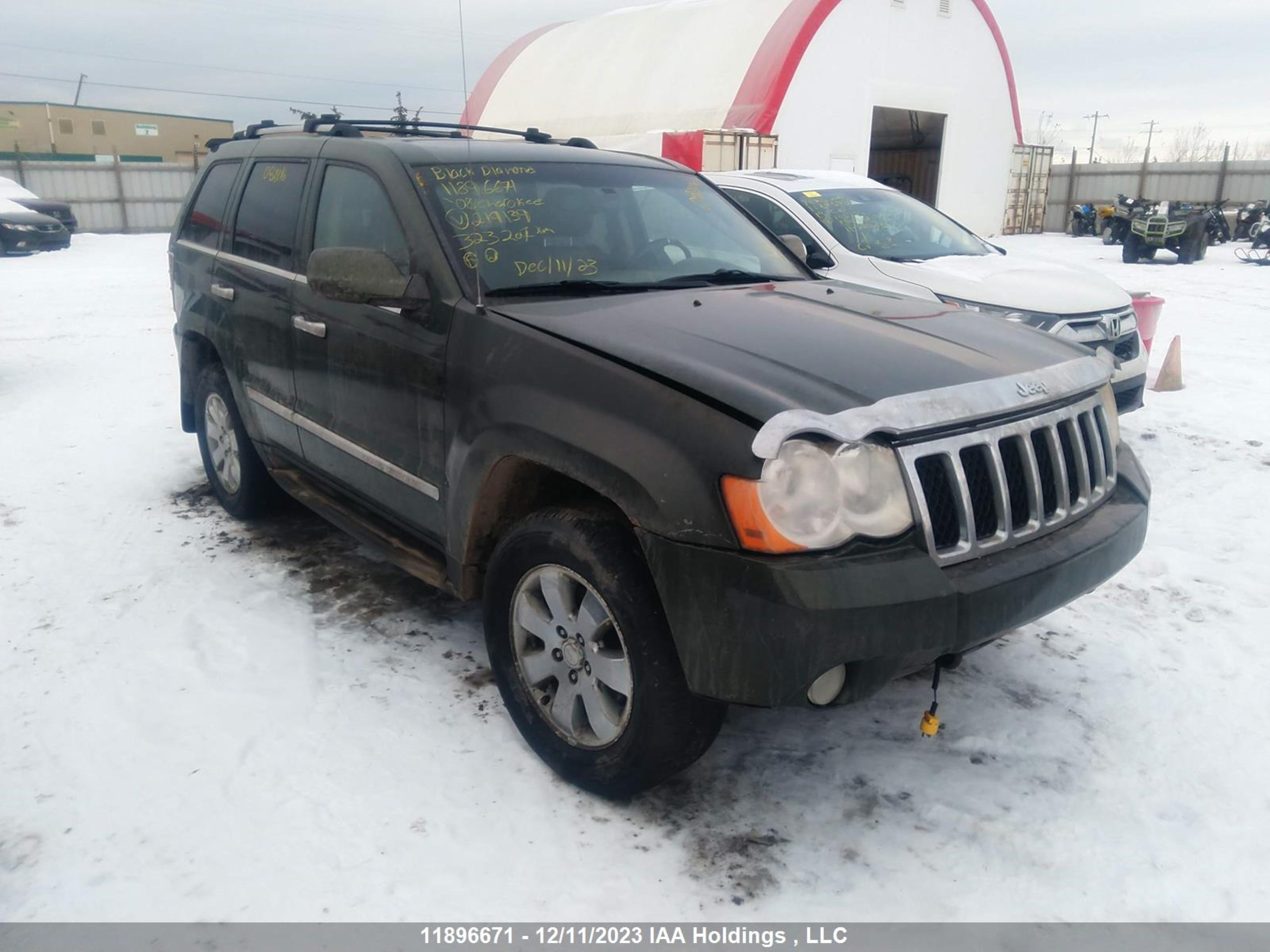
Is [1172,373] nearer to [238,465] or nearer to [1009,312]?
[1009,312]

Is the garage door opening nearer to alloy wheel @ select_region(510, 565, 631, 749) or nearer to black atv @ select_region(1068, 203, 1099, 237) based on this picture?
black atv @ select_region(1068, 203, 1099, 237)

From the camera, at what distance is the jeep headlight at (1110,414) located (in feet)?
9.80

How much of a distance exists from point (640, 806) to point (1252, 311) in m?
12.4

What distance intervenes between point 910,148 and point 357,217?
27.3 m

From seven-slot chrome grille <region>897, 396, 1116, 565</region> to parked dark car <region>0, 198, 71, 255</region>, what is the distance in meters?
21.3

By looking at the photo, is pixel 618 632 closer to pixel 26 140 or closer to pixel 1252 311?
pixel 1252 311

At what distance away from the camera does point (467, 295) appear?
2957 mm

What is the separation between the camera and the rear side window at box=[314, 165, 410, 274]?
326 centimetres

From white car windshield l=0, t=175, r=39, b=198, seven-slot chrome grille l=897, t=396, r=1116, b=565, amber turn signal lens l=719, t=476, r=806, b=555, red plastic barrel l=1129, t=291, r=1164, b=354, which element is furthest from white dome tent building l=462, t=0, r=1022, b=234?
amber turn signal lens l=719, t=476, r=806, b=555

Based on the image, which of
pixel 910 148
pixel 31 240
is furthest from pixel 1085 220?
pixel 31 240

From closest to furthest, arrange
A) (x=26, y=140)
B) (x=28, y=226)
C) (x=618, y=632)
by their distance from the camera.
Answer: (x=618, y=632)
(x=28, y=226)
(x=26, y=140)

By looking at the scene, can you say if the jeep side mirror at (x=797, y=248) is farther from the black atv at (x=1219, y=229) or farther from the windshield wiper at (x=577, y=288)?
the black atv at (x=1219, y=229)

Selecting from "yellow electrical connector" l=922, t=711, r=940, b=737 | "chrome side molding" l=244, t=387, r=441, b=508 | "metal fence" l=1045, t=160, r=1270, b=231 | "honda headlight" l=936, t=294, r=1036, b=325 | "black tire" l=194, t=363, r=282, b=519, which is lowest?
"yellow electrical connector" l=922, t=711, r=940, b=737
